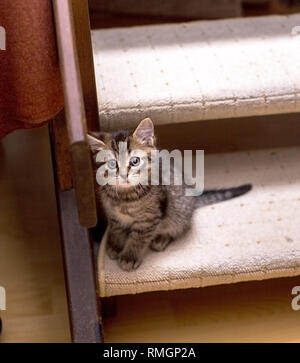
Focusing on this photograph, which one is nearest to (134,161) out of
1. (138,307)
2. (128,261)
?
(128,261)

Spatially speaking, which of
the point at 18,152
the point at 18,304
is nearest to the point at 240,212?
the point at 18,304

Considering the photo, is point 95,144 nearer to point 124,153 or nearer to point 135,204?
point 124,153

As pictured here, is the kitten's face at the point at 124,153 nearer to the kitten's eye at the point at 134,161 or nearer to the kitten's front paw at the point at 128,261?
the kitten's eye at the point at 134,161

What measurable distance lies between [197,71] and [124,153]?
1.05 feet

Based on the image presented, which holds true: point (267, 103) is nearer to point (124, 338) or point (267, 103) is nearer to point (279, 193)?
point (279, 193)

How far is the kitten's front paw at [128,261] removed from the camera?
125 centimetres

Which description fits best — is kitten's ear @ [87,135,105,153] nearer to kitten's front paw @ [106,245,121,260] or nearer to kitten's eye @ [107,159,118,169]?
kitten's eye @ [107,159,118,169]

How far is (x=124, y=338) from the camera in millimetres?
1350

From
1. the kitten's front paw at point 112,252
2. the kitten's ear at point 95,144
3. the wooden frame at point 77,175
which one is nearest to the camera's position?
the wooden frame at point 77,175

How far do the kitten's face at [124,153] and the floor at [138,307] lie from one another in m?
0.36

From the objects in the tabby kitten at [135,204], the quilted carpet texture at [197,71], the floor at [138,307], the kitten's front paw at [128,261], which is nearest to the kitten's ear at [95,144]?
the tabby kitten at [135,204]

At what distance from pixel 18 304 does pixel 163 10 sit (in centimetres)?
124

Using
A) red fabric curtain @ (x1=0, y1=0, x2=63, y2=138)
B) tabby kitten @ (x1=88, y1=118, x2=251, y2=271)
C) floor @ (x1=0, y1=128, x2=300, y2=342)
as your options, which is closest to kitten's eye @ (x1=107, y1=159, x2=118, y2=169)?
tabby kitten @ (x1=88, y1=118, x2=251, y2=271)

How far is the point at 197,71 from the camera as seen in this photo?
1.37m
